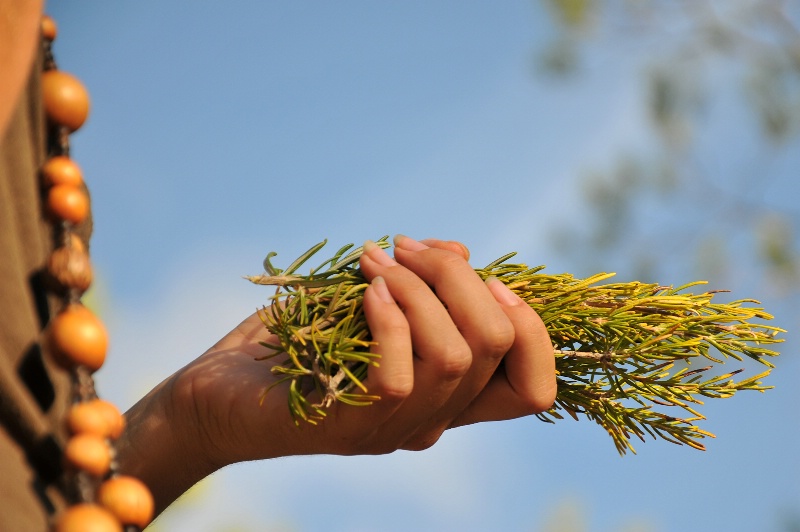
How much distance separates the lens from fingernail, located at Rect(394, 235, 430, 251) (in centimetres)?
88

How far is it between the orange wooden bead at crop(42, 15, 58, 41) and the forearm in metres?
0.50

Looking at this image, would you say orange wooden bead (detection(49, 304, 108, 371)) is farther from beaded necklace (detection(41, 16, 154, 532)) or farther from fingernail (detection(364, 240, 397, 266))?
fingernail (detection(364, 240, 397, 266))

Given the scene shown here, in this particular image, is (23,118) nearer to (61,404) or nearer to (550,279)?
(61,404)

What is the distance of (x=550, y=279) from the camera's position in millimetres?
896

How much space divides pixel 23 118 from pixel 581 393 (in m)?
0.64

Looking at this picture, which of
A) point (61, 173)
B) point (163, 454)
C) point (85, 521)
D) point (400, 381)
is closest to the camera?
point (85, 521)

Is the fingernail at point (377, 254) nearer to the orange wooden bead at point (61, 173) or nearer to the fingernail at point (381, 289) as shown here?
the fingernail at point (381, 289)

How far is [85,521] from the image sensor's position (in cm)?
51

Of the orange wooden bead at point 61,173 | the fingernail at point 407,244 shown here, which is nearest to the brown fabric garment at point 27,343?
the orange wooden bead at point 61,173

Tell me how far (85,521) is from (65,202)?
0.76ft

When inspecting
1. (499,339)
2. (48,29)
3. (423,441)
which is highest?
(48,29)

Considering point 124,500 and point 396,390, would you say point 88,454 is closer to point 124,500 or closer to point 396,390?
point 124,500

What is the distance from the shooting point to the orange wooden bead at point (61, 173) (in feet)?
2.01

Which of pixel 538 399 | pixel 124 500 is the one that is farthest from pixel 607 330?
pixel 124 500
